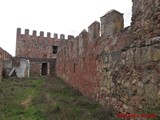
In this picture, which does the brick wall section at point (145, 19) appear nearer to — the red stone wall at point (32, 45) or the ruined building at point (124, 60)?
the ruined building at point (124, 60)

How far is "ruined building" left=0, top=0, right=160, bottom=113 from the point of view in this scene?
4.65 m

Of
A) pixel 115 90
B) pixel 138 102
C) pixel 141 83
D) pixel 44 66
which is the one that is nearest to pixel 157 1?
pixel 141 83

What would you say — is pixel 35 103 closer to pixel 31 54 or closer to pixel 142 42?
pixel 142 42

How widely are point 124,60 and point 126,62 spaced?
15 centimetres

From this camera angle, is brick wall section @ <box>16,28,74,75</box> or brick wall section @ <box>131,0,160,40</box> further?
brick wall section @ <box>16,28,74,75</box>

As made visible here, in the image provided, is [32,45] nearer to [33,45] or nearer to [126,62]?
[33,45]

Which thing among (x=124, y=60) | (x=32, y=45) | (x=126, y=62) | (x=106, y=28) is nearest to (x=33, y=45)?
(x=32, y=45)

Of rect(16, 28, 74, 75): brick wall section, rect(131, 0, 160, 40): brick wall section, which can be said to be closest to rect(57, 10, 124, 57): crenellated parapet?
rect(131, 0, 160, 40): brick wall section

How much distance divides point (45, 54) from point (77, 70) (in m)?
22.4

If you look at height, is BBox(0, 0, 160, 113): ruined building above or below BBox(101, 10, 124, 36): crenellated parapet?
below

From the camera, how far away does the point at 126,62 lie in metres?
5.91

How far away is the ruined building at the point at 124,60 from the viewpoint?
15.2 feet

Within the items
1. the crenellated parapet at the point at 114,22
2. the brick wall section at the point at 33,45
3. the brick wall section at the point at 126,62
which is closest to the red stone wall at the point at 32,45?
the brick wall section at the point at 33,45

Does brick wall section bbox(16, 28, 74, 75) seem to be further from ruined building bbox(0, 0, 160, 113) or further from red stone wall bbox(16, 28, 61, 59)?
ruined building bbox(0, 0, 160, 113)
